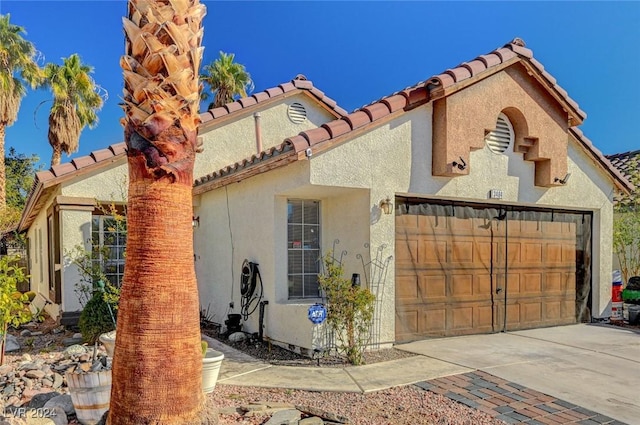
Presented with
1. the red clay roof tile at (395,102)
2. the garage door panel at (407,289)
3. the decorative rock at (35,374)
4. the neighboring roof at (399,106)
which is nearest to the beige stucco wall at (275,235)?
the neighboring roof at (399,106)

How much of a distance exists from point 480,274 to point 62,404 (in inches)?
342

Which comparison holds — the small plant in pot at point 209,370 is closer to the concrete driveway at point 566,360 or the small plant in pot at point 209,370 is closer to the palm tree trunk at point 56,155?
the concrete driveway at point 566,360

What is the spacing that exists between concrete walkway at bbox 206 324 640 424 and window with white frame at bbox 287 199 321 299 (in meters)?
2.07

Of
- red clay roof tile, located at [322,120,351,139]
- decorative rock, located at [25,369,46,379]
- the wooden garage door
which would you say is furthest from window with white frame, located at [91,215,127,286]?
the wooden garage door

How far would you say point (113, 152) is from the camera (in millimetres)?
12086

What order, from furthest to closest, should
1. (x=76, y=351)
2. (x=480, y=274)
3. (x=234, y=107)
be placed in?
(x=234, y=107), (x=480, y=274), (x=76, y=351)

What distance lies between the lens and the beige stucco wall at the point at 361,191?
8.56 meters

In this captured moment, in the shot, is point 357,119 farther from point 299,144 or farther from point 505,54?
point 505,54

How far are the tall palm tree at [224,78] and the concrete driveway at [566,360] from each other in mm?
19571

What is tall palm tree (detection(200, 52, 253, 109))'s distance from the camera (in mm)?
24859

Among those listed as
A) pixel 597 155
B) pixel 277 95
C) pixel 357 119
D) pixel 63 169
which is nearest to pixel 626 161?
pixel 597 155

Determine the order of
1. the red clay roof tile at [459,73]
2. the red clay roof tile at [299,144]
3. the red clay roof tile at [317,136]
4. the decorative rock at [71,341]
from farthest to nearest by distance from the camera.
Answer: the decorative rock at [71,341] < the red clay roof tile at [459,73] < the red clay roof tile at [317,136] < the red clay roof tile at [299,144]

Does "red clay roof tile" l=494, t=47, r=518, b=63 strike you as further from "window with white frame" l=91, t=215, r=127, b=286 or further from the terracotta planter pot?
"window with white frame" l=91, t=215, r=127, b=286

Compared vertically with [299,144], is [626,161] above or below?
above
